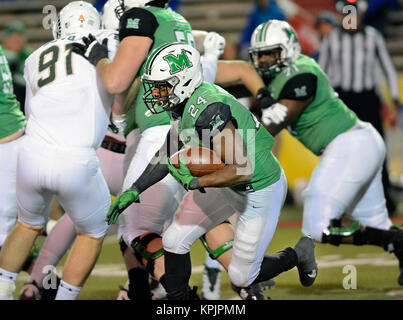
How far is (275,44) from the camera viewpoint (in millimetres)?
5102

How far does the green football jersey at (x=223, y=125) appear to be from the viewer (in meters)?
3.73

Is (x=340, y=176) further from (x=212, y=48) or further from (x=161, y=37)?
(x=161, y=37)

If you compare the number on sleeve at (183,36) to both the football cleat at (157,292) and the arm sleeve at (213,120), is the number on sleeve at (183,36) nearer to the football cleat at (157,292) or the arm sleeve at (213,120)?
the arm sleeve at (213,120)

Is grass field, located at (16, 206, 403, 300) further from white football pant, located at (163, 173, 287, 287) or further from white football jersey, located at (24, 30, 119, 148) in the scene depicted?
white football jersey, located at (24, 30, 119, 148)

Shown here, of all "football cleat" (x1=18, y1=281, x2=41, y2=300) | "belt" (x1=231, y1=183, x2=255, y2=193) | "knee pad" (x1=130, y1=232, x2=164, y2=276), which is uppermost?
"belt" (x1=231, y1=183, x2=255, y2=193)

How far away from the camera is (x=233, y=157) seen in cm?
378

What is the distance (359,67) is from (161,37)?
4.01 meters

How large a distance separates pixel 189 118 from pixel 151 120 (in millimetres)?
→ 612

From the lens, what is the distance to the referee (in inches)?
309

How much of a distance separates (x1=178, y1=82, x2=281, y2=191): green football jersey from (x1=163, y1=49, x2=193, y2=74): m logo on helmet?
12 cm

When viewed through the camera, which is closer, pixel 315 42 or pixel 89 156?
pixel 89 156

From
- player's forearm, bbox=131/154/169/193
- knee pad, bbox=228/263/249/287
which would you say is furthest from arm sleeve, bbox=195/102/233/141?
knee pad, bbox=228/263/249/287
